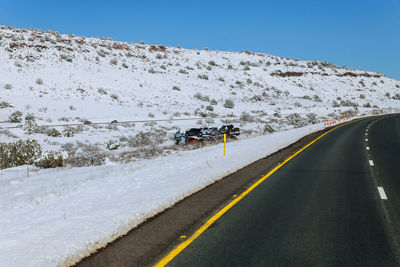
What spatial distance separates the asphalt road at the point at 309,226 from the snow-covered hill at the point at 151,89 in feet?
39.6

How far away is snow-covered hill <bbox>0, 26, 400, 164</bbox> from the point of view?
35125mm

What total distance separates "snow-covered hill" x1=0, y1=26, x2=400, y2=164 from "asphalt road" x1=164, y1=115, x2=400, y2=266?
475 inches

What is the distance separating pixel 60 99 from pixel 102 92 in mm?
8440

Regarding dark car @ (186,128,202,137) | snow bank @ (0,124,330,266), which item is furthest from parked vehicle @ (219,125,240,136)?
snow bank @ (0,124,330,266)

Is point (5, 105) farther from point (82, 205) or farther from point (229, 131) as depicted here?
point (82, 205)

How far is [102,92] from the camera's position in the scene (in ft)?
171

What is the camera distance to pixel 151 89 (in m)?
59.9

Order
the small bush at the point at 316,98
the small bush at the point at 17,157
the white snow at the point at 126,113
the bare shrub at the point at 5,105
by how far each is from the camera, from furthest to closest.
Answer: the small bush at the point at 316,98 → the bare shrub at the point at 5,105 → the small bush at the point at 17,157 → the white snow at the point at 126,113

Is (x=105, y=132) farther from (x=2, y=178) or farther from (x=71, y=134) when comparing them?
(x=2, y=178)

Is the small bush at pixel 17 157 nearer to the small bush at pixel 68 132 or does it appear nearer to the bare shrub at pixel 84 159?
the bare shrub at pixel 84 159

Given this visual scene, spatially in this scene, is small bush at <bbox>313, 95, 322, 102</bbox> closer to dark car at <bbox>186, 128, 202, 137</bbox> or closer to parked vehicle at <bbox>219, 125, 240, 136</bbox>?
parked vehicle at <bbox>219, 125, 240, 136</bbox>

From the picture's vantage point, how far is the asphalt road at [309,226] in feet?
16.1

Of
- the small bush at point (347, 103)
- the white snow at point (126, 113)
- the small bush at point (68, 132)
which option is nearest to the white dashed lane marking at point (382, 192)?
the white snow at point (126, 113)

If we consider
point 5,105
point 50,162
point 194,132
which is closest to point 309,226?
point 50,162
